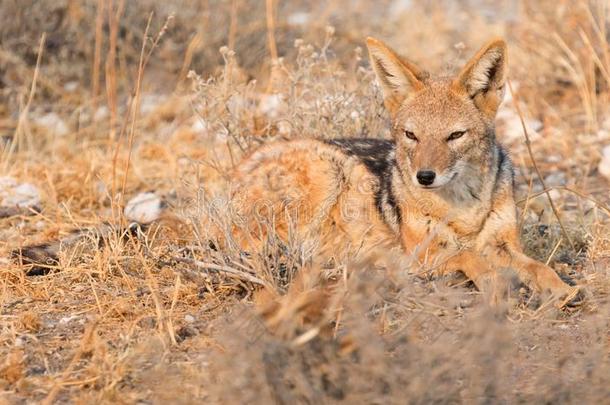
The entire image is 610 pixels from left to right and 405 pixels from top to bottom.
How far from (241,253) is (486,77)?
1.68m

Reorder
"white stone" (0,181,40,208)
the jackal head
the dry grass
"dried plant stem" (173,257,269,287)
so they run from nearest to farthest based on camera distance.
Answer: the dry grass < "dried plant stem" (173,257,269,287) < the jackal head < "white stone" (0,181,40,208)

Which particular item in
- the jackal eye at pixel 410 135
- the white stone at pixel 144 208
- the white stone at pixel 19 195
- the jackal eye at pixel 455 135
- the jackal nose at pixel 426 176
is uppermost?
the jackal eye at pixel 455 135

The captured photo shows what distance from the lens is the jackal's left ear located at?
5.12 m

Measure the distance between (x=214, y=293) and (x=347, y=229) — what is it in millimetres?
1201

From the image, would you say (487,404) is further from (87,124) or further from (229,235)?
(87,124)

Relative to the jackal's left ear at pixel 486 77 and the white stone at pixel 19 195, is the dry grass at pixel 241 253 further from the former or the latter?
the jackal's left ear at pixel 486 77

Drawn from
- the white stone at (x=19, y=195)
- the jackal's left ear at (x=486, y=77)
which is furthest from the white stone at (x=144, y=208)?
the jackal's left ear at (x=486, y=77)

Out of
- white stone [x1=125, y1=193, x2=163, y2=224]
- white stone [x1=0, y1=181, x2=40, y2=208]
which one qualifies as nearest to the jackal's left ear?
white stone [x1=125, y1=193, x2=163, y2=224]

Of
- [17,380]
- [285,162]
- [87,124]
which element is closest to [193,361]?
[17,380]

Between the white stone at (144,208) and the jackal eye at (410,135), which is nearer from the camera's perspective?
the jackal eye at (410,135)

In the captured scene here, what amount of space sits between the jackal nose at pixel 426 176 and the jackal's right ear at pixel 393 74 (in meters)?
0.65

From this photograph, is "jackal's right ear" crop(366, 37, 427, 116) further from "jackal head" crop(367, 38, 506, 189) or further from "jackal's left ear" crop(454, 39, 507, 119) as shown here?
"jackal's left ear" crop(454, 39, 507, 119)

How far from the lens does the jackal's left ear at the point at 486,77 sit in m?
5.12

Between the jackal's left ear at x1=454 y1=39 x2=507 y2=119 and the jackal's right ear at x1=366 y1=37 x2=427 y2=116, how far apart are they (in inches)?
10.5
